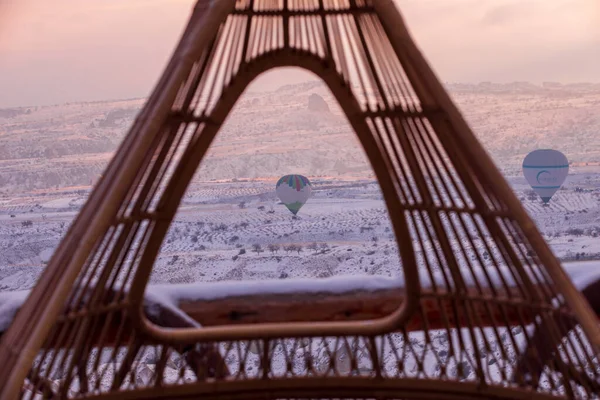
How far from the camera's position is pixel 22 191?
4.02m

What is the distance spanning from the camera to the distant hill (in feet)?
13.0

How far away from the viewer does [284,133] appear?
14.9 feet

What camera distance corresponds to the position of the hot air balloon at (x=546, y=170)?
4516 mm

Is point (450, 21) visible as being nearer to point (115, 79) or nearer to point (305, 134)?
point (305, 134)

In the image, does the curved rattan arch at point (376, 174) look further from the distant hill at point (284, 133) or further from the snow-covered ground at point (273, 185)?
the distant hill at point (284, 133)

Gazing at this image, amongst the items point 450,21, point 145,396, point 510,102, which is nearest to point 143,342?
point 145,396

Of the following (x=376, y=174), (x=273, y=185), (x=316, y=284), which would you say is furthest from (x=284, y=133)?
(x=376, y=174)

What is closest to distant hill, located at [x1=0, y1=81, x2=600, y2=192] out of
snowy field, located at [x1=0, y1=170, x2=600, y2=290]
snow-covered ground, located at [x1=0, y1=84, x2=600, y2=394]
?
snow-covered ground, located at [x1=0, y1=84, x2=600, y2=394]

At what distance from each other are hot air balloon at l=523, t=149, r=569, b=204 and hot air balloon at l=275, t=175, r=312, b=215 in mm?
1415

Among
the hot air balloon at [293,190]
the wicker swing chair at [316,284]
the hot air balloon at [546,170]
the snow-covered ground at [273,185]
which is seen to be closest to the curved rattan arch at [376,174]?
the wicker swing chair at [316,284]

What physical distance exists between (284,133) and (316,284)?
2214 millimetres

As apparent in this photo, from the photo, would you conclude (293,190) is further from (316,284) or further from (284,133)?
(316,284)

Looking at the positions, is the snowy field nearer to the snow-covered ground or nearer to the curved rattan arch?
the snow-covered ground

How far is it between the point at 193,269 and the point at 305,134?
1091 mm
